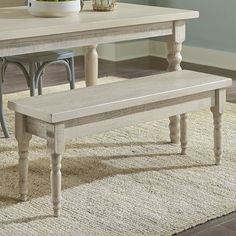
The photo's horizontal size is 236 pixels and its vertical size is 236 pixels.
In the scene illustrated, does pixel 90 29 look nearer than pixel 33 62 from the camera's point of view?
Yes

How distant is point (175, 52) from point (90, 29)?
2.29ft

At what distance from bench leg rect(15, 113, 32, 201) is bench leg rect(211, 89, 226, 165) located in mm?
988

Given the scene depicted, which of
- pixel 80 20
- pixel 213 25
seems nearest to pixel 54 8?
pixel 80 20

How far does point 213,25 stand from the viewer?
6203mm

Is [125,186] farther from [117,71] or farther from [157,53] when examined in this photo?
[157,53]

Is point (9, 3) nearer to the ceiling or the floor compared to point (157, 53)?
nearer to the ceiling

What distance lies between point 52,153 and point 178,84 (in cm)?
80

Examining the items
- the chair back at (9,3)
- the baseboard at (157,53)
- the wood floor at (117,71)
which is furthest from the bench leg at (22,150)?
the chair back at (9,3)

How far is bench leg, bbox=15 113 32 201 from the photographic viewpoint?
291 cm

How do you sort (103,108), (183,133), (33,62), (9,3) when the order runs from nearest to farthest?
1. (103,108)
2. (183,133)
3. (33,62)
4. (9,3)

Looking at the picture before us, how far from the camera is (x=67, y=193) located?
3088 mm

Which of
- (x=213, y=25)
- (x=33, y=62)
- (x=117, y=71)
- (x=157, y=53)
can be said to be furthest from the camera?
(x=157, y=53)

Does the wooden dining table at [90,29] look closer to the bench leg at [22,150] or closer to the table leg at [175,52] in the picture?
the table leg at [175,52]

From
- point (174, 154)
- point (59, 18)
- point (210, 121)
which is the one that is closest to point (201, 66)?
point (210, 121)
